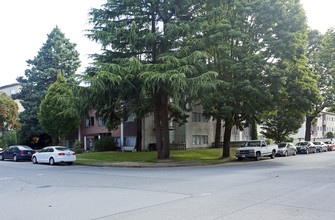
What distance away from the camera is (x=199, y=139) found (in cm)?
4369

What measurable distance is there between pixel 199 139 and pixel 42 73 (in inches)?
1023

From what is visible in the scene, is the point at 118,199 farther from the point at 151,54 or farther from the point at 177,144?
the point at 177,144

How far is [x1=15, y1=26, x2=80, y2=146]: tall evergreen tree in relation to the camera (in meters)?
47.6

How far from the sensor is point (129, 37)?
23.2 metres

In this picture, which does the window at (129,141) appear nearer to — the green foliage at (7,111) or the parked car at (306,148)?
the green foliage at (7,111)

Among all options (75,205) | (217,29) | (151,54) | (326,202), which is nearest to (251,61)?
(217,29)

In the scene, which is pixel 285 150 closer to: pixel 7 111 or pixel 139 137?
pixel 139 137

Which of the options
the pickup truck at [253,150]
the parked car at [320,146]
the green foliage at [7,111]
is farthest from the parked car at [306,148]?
the green foliage at [7,111]

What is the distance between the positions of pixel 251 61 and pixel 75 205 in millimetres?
18380

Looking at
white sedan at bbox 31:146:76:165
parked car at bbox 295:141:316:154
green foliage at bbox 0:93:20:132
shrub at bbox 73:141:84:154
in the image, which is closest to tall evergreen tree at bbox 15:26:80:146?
shrub at bbox 73:141:84:154

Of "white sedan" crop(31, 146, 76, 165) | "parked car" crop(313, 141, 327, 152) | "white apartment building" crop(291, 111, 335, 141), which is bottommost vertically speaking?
"parked car" crop(313, 141, 327, 152)

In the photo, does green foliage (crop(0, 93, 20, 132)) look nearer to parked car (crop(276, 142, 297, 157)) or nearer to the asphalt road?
the asphalt road

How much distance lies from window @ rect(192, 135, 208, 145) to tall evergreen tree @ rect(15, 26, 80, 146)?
70.6ft

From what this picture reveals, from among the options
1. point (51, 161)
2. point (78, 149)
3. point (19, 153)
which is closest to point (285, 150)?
point (51, 161)
